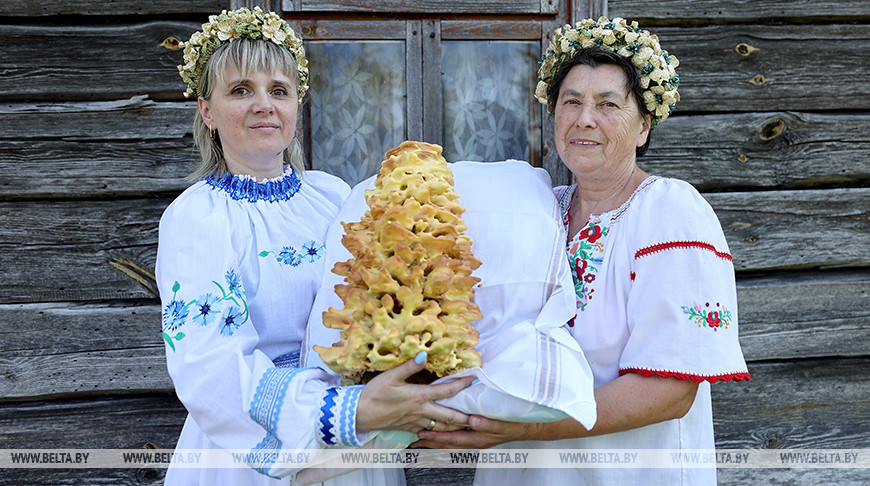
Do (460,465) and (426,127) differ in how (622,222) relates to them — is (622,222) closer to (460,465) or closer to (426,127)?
(426,127)

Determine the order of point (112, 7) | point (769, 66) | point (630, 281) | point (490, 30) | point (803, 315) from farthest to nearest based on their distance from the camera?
point (803, 315) < point (769, 66) < point (490, 30) < point (112, 7) < point (630, 281)

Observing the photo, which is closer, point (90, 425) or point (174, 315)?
point (174, 315)

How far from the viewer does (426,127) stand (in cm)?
246

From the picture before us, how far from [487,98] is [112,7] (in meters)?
1.48

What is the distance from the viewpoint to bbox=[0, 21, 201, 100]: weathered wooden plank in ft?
7.61

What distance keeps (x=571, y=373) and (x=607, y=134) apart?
695 millimetres

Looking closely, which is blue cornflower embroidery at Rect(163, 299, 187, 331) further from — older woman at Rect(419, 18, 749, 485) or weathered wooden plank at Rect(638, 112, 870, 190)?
weathered wooden plank at Rect(638, 112, 870, 190)

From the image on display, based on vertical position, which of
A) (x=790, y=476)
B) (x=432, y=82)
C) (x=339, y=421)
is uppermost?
(x=432, y=82)

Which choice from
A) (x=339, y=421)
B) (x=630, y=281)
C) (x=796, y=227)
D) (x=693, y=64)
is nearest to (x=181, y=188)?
(x=339, y=421)

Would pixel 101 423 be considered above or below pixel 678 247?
below

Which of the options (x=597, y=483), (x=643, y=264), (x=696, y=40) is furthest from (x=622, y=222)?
(x=696, y=40)

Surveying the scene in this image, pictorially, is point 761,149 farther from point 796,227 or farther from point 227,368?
point 227,368

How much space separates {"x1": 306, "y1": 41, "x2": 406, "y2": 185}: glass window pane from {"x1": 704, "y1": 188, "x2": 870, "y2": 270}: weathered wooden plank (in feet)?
4.49

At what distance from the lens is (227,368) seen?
1393 mm
